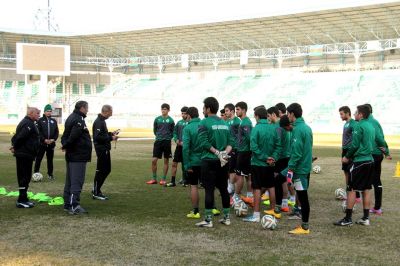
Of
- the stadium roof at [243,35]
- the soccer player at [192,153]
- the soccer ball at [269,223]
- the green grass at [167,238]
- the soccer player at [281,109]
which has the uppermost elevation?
→ the stadium roof at [243,35]

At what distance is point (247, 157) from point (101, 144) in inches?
122

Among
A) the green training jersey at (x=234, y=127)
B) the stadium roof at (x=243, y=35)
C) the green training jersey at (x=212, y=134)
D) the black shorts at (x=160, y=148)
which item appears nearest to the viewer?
the green training jersey at (x=212, y=134)

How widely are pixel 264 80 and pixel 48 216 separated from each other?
55.2 m

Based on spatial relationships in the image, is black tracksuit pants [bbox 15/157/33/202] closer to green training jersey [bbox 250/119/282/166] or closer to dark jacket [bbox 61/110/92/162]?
dark jacket [bbox 61/110/92/162]

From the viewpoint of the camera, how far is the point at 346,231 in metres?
7.98

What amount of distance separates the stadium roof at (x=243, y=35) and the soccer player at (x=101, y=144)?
42.4 metres

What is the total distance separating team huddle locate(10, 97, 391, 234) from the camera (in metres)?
7.94

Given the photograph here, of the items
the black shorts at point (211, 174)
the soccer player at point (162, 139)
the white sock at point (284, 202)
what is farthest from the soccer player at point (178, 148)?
the black shorts at point (211, 174)

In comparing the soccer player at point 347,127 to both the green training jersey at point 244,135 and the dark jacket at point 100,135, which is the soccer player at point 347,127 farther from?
the dark jacket at point 100,135

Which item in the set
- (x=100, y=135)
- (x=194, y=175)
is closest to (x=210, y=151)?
(x=194, y=175)

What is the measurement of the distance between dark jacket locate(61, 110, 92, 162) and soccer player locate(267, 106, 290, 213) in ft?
11.5

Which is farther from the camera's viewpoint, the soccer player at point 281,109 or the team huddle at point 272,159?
the soccer player at point 281,109

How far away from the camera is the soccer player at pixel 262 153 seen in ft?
27.8

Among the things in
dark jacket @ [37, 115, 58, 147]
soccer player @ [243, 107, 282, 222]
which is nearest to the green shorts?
soccer player @ [243, 107, 282, 222]
